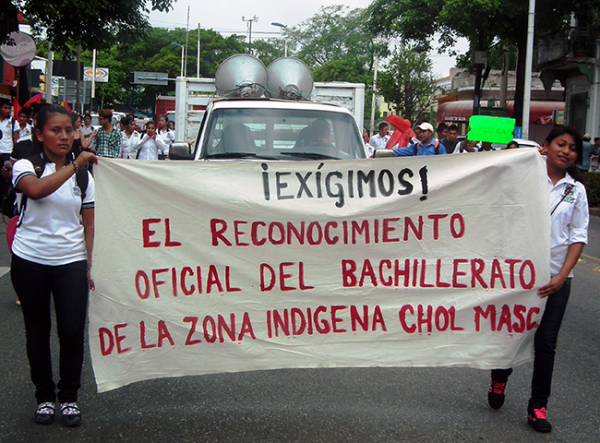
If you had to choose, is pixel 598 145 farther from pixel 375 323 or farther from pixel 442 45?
pixel 375 323

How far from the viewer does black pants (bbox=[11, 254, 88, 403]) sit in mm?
3672

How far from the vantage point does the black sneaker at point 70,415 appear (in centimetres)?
381

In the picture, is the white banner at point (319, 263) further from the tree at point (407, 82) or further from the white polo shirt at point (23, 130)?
the tree at point (407, 82)

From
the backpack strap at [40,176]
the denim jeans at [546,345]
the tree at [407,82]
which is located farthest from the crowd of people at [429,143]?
the tree at [407,82]

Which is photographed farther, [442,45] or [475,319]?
[442,45]

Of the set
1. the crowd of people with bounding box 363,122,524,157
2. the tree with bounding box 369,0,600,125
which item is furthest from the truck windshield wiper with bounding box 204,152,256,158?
the tree with bounding box 369,0,600,125

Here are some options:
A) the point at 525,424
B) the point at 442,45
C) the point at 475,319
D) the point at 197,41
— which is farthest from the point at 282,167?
the point at 197,41

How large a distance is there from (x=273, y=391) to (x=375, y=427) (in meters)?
0.84

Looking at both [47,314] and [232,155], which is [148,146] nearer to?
[232,155]

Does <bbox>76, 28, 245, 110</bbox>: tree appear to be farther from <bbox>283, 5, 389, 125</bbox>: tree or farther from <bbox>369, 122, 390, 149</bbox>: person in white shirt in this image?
<bbox>369, 122, 390, 149</bbox>: person in white shirt

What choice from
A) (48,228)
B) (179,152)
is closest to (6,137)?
(179,152)

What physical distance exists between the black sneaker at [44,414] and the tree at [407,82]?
38.1 metres

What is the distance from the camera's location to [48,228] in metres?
3.65

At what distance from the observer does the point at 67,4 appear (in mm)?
13391
